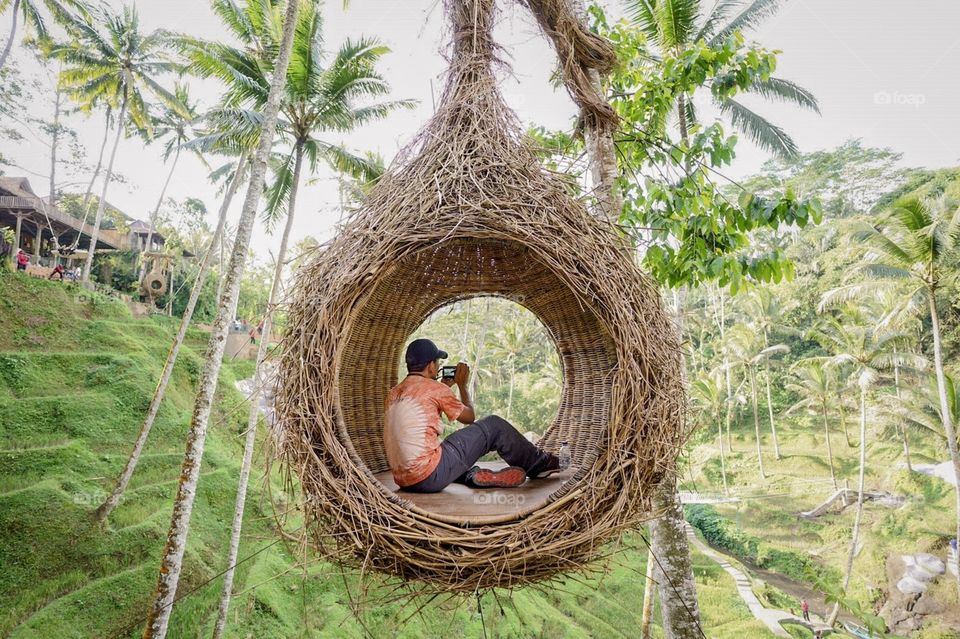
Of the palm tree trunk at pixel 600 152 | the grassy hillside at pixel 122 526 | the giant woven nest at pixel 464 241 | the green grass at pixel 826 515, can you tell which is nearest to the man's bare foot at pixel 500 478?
the giant woven nest at pixel 464 241

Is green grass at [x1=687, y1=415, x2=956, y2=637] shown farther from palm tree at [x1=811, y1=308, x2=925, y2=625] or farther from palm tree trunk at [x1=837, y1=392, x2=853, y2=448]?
palm tree at [x1=811, y1=308, x2=925, y2=625]

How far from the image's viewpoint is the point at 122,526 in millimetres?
10094

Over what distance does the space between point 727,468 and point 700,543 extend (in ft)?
21.4

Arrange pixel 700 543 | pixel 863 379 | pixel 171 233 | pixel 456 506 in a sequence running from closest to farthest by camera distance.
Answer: pixel 456 506 < pixel 863 379 < pixel 700 543 < pixel 171 233

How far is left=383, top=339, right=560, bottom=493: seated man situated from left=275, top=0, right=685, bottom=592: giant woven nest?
0.17 meters

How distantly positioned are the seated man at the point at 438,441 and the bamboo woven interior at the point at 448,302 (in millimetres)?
284

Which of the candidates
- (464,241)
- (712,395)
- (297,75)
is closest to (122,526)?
(297,75)

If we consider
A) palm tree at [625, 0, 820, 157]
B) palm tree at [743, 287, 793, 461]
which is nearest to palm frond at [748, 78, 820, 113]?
palm tree at [625, 0, 820, 157]

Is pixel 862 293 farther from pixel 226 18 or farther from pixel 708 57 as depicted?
pixel 226 18

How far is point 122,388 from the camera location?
44.6 feet

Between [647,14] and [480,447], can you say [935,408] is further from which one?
[480,447]

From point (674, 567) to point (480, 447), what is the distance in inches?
58.8

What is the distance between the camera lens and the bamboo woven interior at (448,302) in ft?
9.48

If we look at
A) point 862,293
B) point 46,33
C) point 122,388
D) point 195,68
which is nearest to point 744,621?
point 862,293
